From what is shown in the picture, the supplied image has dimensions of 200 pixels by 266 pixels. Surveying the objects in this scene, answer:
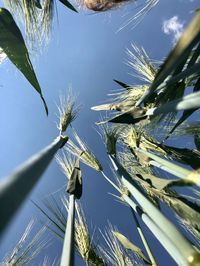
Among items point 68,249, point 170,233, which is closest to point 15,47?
point 68,249

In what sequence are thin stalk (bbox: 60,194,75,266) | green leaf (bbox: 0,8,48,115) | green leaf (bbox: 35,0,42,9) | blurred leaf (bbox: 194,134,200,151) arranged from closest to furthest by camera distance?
thin stalk (bbox: 60,194,75,266) < green leaf (bbox: 0,8,48,115) < green leaf (bbox: 35,0,42,9) < blurred leaf (bbox: 194,134,200,151)

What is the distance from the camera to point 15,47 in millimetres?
1359

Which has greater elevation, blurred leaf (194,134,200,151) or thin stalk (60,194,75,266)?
thin stalk (60,194,75,266)

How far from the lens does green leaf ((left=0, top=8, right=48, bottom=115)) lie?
51.8 inches

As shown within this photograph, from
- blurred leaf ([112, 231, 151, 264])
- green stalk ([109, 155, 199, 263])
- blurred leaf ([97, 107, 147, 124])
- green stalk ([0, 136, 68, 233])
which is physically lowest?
blurred leaf ([112, 231, 151, 264])

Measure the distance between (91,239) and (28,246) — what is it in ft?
1.10

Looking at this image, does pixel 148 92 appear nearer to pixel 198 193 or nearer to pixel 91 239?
pixel 198 193

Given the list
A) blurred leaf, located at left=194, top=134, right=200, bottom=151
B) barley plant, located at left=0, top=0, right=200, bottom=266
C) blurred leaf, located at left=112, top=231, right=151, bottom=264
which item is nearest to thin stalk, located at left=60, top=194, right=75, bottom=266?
barley plant, located at left=0, top=0, right=200, bottom=266

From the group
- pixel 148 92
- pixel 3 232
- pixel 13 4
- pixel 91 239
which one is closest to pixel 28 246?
pixel 91 239

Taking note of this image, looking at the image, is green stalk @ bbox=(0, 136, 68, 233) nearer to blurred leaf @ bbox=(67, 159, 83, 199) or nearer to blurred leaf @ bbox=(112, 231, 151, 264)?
blurred leaf @ bbox=(67, 159, 83, 199)

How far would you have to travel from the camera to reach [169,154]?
194 centimetres

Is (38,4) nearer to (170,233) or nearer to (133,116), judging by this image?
(133,116)

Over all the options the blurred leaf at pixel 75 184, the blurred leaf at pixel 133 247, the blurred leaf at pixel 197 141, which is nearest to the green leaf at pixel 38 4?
the blurred leaf at pixel 75 184

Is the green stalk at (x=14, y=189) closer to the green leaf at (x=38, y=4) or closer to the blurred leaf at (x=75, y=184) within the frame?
the blurred leaf at (x=75, y=184)
